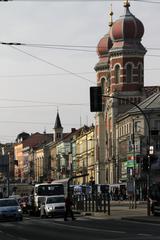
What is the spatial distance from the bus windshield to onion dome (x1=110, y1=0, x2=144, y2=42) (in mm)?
76175

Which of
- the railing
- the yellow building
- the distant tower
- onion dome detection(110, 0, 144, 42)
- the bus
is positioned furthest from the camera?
the yellow building

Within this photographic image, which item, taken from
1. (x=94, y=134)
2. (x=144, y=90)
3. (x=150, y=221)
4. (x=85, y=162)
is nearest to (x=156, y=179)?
(x=150, y=221)

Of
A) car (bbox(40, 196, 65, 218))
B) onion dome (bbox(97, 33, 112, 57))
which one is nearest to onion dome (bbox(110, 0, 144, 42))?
onion dome (bbox(97, 33, 112, 57))

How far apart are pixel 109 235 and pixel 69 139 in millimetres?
156186

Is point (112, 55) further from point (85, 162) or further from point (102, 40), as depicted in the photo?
point (85, 162)

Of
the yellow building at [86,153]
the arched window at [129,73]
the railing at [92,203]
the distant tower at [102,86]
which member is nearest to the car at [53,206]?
the railing at [92,203]

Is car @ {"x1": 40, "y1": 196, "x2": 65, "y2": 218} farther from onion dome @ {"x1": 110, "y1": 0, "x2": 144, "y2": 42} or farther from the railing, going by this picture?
onion dome @ {"x1": 110, "y1": 0, "x2": 144, "y2": 42}

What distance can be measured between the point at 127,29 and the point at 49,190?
77389 mm

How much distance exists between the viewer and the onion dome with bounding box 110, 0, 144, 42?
130250 millimetres

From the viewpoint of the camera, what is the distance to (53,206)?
173ft

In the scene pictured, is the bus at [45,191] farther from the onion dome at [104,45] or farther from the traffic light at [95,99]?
the onion dome at [104,45]

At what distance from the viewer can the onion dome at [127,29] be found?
130 metres

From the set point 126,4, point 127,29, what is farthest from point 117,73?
point 126,4

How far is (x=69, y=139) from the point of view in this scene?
184375 millimetres
